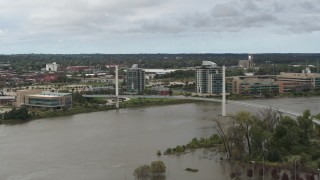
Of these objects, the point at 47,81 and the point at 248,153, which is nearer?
the point at 248,153

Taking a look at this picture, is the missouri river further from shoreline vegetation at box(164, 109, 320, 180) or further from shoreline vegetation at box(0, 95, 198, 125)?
shoreline vegetation at box(0, 95, 198, 125)

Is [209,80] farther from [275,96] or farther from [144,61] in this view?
[144,61]

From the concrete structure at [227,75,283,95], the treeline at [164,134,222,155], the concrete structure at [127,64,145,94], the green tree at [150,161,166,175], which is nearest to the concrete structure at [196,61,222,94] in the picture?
the concrete structure at [227,75,283,95]

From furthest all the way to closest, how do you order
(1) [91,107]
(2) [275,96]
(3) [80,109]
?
(2) [275,96] → (1) [91,107] → (3) [80,109]

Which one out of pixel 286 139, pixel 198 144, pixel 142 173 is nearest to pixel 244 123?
pixel 286 139

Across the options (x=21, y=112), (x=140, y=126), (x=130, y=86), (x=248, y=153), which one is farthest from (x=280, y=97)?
(x=248, y=153)

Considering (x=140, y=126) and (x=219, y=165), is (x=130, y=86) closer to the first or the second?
(x=140, y=126)

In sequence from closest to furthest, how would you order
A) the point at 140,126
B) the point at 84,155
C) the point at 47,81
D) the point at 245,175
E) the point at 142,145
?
the point at 245,175 < the point at 84,155 < the point at 142,145 < the point at 140,126 < the point at 47,81
